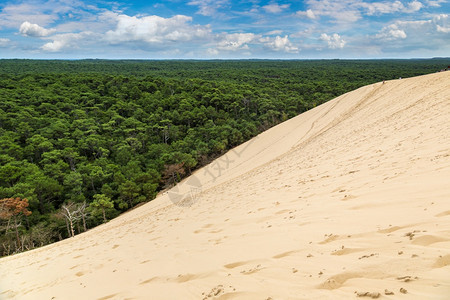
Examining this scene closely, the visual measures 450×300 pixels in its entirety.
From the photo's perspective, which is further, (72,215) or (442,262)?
(72,215)

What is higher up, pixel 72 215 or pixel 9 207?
pixel 9 207

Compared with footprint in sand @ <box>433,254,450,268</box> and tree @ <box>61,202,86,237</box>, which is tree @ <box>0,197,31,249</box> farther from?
footprint in sand @ <box>433,254,450,268</box>

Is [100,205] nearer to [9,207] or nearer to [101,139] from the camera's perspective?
[9,207]

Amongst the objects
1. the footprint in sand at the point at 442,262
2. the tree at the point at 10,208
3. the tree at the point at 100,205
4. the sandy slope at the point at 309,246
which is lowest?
the tree at the point at 100,205

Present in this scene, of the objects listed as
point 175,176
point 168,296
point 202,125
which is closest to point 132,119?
point 202,125

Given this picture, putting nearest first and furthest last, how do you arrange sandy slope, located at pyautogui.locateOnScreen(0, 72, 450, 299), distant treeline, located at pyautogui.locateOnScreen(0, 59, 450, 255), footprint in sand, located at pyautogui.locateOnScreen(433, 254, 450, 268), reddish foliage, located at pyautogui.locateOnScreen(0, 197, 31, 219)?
footprint in sand, located at pyautogui.locateOnScreen(433, 254, 450, 268), sandy slope, located at pyautogui.locateOnScreen(0, 72, 450, 299), reddish foliage, located at pyautogui.locateOnScreen(0, 197, 31, 219), distant treeline, located at pyautogui.locateOnScreen(0, 59, 450, 255)

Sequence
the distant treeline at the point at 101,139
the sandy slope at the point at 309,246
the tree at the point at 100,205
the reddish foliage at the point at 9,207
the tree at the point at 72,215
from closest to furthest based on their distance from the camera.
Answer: the sandy slope at the point at 309,246 → the tree at the point at 72,215 → the reddish foliage at the point at 9,207 → the tree at the point at 100,205 → the distant treeline at the point at 101,139

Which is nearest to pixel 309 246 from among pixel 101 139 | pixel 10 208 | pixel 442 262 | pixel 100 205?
pixel 442 262

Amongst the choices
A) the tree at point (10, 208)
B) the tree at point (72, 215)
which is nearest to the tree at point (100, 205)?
the tree at point (72, 215)

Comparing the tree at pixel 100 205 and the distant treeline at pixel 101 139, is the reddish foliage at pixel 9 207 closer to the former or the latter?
the distant treeline at pixel 101 139

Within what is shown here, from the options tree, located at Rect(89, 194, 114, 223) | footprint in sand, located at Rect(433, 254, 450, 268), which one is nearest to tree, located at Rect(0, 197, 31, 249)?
tree, located at Rect(89, 194, 114, 223)
